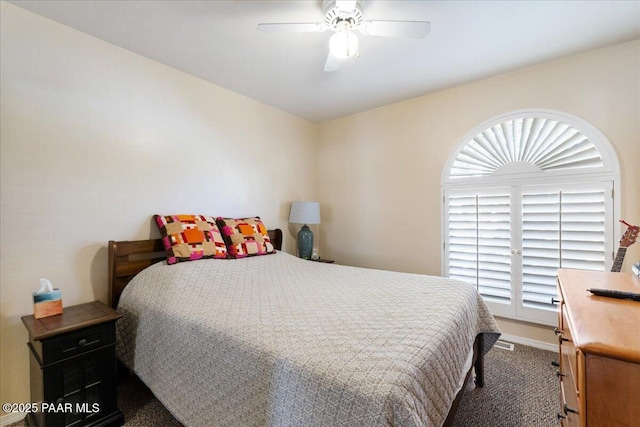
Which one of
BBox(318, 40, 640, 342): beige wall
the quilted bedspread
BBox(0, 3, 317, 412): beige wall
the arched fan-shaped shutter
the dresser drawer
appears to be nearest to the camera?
the quilted bedspread

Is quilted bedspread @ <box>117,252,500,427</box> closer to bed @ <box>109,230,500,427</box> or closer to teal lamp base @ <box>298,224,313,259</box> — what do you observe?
bed @ <box>109,230,500,427</box>

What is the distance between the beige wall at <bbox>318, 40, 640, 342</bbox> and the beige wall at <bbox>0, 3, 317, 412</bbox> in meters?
1.59

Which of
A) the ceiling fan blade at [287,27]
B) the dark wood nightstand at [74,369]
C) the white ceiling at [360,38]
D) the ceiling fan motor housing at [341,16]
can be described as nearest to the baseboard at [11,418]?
the dark wood nightstand at [74,369]

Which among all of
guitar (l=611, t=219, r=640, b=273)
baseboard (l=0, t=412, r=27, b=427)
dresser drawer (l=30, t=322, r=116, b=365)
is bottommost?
baseboard (l=0, t=412, r=27, b=427)

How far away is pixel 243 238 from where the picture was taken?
2621mm

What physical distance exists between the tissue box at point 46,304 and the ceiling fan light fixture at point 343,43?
2310 mm

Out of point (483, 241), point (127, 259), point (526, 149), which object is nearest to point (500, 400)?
point (483, 241)

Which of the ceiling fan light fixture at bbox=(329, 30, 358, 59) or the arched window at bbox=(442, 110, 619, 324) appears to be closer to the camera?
the ceiling fan light fixture at bbox=(329, 30, 358, 59)

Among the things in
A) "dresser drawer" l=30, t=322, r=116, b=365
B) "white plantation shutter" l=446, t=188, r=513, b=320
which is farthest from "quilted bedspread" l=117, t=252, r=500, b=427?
"white plantation shutter" l=446, t=188, r=513, b=320

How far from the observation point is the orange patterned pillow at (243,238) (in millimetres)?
2540

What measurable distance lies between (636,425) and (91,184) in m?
2.91

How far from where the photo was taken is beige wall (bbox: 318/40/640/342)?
7.11ft

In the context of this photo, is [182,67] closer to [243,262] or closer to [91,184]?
[91,184]

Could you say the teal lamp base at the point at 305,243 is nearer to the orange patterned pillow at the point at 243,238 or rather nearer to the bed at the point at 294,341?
the orange patterned pillow at the point at 243,238
